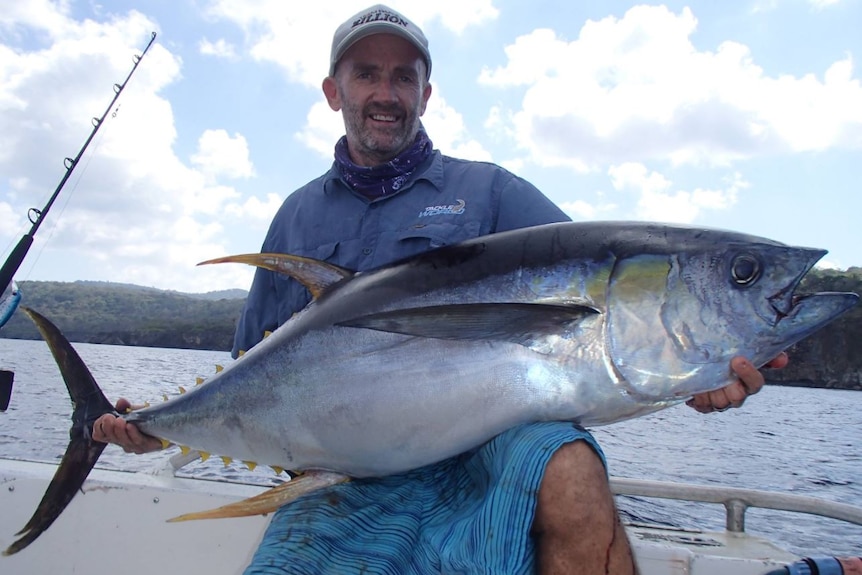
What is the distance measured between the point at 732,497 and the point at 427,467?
170 cm

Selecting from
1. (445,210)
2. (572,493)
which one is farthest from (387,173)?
(572,493)

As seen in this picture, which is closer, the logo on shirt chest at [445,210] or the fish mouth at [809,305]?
the fish mouth at [809,305]

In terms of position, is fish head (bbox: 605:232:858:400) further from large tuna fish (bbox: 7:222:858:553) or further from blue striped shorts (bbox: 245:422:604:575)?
blue striped shorts (bbox: 245:422:604:575)

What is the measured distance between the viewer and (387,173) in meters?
2.86

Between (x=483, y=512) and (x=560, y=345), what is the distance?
501mm

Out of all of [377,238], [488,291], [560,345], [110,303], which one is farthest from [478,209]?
[110,303]

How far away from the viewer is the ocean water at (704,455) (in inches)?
334

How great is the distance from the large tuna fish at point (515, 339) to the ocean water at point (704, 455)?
2.04 meters

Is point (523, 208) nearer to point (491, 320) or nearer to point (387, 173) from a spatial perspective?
point (387, 173)

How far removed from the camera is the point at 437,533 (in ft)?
6.68

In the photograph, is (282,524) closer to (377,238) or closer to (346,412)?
(346,412)

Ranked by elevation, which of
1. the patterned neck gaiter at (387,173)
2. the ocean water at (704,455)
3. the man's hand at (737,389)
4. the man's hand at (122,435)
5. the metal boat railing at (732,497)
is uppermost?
the patterned neck gaiter at (387,173)

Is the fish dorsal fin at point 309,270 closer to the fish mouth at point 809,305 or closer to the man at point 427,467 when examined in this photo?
the man at point 427,467

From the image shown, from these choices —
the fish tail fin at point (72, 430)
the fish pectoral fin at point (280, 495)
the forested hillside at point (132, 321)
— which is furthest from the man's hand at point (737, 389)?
the forested hillside at point (132, 321)
